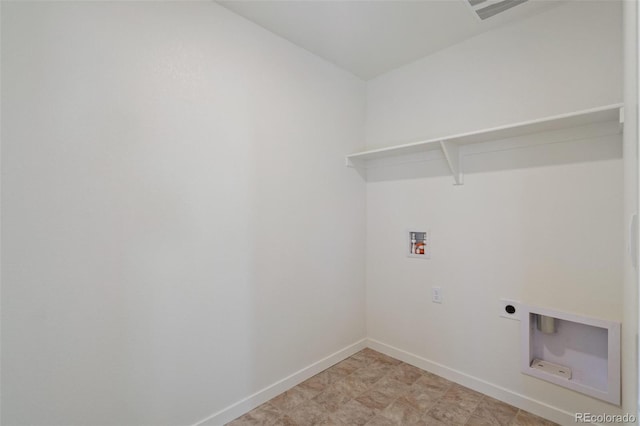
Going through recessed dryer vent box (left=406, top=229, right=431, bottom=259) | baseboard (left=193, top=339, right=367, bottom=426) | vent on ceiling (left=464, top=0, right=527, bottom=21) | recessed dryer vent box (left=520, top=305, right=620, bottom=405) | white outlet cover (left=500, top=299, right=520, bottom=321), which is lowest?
baseboard (left=193, top=339, right=367, bottom=426)

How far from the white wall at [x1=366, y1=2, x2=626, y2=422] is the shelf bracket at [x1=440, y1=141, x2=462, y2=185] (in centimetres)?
7

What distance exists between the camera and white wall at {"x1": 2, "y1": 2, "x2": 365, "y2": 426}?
1.21m

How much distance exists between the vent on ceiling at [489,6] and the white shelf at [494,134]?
744mm

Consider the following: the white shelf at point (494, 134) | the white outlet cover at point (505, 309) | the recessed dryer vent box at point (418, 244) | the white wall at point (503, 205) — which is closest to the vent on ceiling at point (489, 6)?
the white wall at point (503, 205)

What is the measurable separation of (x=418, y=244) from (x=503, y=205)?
684mm

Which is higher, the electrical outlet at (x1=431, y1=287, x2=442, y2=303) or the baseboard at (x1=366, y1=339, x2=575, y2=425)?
the electrical outlet at (x1=431, y1=287, x2=442, y2=303)

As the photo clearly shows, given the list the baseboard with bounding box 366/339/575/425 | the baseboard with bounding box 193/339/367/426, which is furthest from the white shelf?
the baseboard with bounding box 193/339/367/426

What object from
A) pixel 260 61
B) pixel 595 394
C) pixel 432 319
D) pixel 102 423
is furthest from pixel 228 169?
pixel 595 394

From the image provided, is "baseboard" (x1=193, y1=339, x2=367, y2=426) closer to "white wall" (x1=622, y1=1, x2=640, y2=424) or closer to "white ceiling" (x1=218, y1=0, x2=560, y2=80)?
"white wall" (x1=622, y1=1, x2=640, y2=424)

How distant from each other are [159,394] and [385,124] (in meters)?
2.53

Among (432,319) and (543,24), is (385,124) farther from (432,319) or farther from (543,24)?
(432,319)

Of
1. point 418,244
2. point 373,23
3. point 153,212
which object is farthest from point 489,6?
point 153,212

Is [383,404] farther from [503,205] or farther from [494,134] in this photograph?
[494,134]

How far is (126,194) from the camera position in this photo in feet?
4.73
